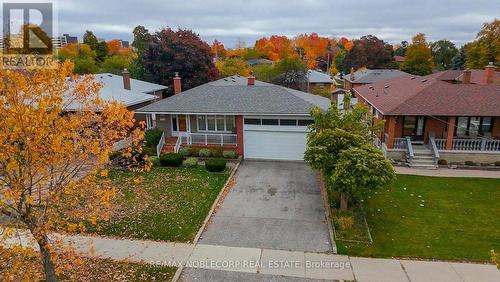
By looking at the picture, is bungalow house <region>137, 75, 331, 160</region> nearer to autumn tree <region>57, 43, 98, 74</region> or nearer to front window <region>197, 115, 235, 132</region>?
front window <region>197, 115, 235, 132</region>

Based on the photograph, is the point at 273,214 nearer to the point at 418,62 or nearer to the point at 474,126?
the point at 474,126

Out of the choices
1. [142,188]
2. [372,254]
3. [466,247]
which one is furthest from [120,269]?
[466,247]

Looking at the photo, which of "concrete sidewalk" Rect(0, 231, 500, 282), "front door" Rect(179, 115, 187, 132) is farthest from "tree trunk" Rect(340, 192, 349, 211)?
"front door" Rect(179, 115, 187, 132)

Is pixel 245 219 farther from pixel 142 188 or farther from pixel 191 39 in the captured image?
pixel 191 39

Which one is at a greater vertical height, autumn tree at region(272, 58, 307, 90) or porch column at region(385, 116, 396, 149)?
autumn tree at region(272, 58, 307, 90)

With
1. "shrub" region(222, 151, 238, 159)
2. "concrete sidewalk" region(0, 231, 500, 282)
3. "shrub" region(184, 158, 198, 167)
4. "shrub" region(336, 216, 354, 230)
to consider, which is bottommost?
"concrete sidewalk" region(0, 231, 500, 282)

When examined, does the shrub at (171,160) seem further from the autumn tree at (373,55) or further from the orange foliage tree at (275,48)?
the orange foliage tree at (275,48)

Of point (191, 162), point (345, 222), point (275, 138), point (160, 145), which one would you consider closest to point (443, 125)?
point (275, 138)
